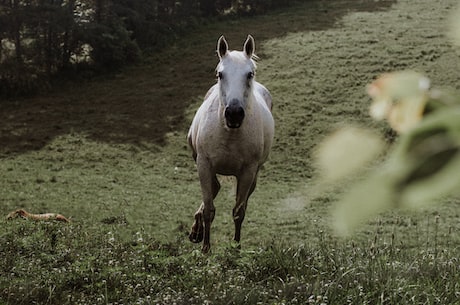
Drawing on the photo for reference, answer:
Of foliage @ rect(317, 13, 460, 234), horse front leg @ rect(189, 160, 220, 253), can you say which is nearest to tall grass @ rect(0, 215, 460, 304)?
horse front leg @ rect(189, 160, 220, 253)

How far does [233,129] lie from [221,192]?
→ 271 inches

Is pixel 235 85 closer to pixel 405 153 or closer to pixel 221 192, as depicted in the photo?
pixel 405 153

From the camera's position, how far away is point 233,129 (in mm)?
5223

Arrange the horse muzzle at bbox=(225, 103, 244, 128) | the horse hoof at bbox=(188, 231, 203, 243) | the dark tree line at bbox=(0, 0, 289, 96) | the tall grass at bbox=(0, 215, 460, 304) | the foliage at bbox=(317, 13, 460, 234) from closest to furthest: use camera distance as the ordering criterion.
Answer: the foliage at bbox=(317, 13, 460, 234) < the tall grass at bbox=(0, 215, 460, 304) < the horse muzzle at bbox=(225, 103, 244, 128) < the horse hoof at bbox=(188, 231, 203, 243) < the dark tree line at bbox=(0, 0, 289, 96)

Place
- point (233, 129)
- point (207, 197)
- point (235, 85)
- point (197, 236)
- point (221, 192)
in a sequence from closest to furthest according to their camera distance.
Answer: point (235, 85), point (233, 129), point (207, 197), point (197, 236), point (221, 192)

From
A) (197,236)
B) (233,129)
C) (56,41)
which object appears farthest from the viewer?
(56,41)

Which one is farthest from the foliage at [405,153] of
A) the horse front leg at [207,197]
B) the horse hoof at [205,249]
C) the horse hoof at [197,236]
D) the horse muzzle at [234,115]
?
the horse hoof at [197,236]

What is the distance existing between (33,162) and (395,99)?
48.7 feet

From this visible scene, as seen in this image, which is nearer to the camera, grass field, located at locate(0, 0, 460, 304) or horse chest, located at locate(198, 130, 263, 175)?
grass field, located at locate(0, 0, 460, 304)

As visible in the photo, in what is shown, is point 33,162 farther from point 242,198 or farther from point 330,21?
point 330,21

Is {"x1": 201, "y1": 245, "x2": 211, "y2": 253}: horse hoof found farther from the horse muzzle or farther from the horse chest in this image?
the horse muzzle

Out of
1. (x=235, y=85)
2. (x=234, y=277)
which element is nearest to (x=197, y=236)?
(x=235, y=85)

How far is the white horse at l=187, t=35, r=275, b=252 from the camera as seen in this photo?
4.82 meters

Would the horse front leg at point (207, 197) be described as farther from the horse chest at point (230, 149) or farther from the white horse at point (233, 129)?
the horse chest at point (230, 149)
